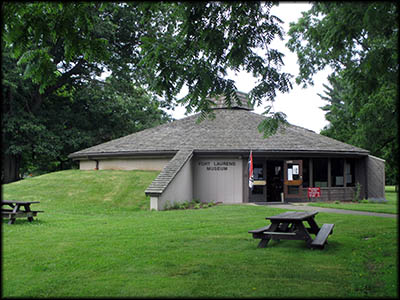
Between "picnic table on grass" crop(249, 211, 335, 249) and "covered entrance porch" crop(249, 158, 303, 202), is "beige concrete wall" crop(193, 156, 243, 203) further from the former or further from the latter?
"picnic table on grass" crop(249, 211, 335, 249)

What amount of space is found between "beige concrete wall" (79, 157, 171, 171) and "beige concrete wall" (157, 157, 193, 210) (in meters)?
2.36

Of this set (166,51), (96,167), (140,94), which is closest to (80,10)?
(166,51)

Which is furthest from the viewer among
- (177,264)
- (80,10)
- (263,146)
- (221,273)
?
(263,146)

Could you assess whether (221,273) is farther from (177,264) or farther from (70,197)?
(70,197)

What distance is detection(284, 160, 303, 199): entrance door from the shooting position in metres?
20.1

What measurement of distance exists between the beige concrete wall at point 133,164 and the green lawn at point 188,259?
8.43 m

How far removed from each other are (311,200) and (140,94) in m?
18.8

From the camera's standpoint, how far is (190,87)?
6.32 meters

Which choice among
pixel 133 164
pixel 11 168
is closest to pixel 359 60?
pixel 133 164

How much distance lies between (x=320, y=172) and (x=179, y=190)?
881cm

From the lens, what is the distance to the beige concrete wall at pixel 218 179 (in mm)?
19734

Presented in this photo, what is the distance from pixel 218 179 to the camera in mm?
19891

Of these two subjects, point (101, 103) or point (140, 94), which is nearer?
point (101, 103)

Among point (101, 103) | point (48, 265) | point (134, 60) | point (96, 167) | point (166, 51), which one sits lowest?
point (48, 265)
